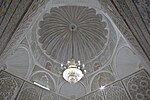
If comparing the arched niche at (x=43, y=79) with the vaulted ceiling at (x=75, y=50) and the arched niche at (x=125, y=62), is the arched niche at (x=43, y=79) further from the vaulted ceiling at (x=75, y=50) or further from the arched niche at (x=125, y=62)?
the arched niche at (x=125, y=62)

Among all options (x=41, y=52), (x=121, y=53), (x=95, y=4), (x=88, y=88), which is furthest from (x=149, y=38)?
(x=41, y=52)

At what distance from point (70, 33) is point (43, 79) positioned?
2.62 m

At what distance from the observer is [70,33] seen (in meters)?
12.0

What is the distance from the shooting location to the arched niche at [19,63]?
984 cm

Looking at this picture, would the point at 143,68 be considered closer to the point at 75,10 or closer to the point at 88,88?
the point at 88,88

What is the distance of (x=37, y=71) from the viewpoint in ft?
35.2

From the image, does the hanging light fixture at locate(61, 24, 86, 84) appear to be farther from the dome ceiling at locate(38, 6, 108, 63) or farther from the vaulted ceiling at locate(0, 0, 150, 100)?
the dome ceiling at locate(38, 6, 108, 63)

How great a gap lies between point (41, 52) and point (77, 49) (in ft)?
5.91

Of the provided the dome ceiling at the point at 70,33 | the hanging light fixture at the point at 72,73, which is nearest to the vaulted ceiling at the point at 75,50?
the dome ceiling at the point at 70,33

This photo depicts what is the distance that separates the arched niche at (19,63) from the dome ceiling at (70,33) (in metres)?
1.25

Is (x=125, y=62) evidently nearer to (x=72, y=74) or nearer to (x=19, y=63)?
(x=72, y=74)

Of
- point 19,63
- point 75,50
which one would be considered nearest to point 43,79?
point 19,63

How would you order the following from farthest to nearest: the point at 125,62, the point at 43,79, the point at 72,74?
the point at 43,79 < the point at 125,62 < the point at 72,74

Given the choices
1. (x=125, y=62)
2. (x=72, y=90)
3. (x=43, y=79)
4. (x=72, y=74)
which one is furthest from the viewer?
(x=72, y=90)
